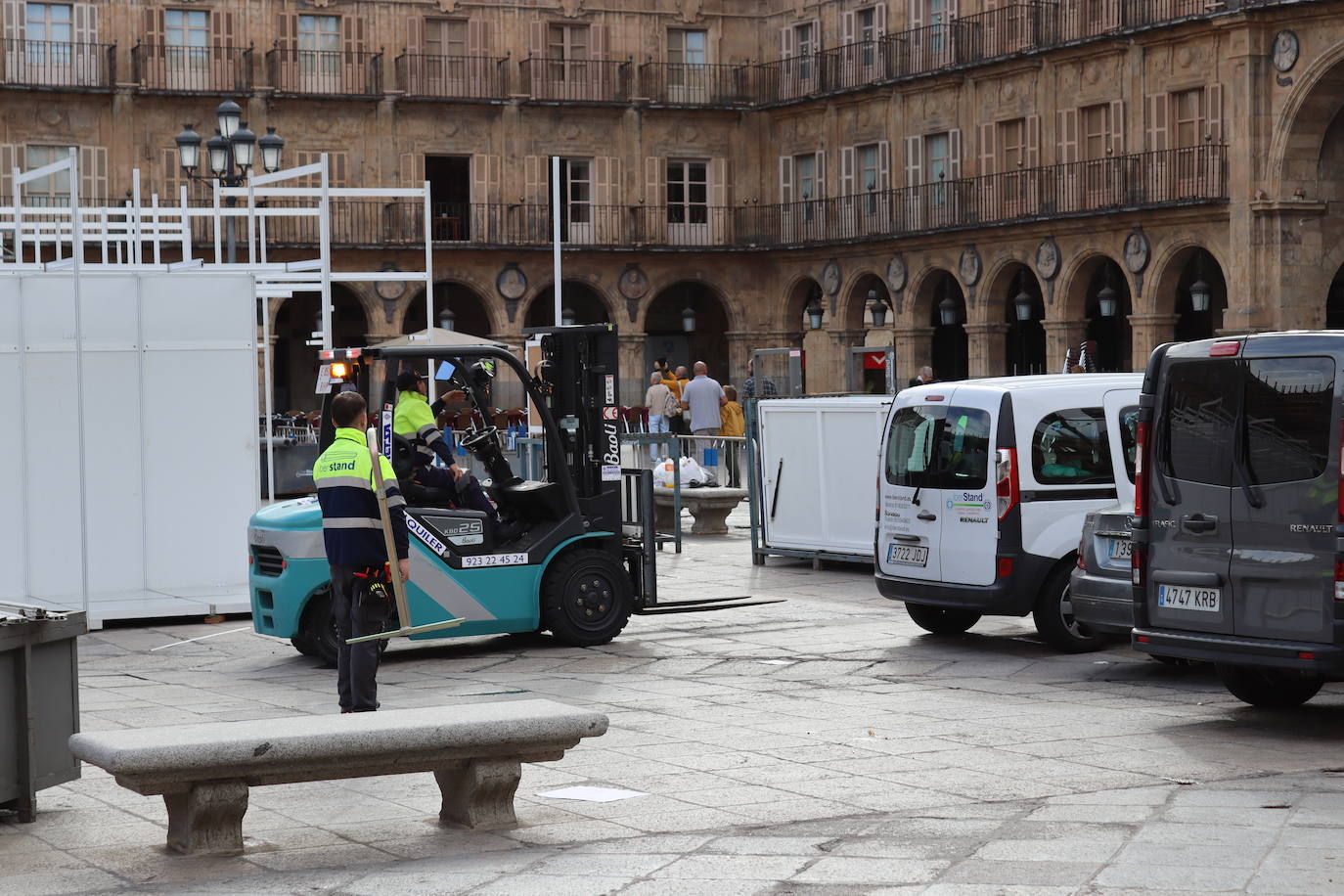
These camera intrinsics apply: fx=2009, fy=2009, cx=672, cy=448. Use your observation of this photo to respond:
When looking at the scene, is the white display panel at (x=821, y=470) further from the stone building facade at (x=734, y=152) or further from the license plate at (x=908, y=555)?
the stone building facade at (x=734, y=152)

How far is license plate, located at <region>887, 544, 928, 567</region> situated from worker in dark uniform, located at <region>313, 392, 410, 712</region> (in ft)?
14.0

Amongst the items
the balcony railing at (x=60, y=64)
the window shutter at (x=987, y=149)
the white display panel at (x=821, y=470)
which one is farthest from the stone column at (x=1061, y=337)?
the white display panel at (x=821, y=470)

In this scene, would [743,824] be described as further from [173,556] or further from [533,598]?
[173,556]

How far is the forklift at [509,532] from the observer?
11.9 m

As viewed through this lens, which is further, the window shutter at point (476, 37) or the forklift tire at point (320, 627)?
the window shutter at point (476, 37)

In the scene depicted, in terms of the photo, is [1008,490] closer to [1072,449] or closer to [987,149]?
[1072,449]

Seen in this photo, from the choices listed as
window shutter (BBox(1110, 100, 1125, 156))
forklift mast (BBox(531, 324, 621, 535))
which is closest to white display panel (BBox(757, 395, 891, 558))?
forklift mast (BBox(531, 324, 621, 535))

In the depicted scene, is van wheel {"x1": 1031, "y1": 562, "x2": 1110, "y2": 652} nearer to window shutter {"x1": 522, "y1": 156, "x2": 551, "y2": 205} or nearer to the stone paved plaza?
the stone paved plaza

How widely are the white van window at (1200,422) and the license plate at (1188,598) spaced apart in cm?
50

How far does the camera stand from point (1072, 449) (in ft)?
40.4

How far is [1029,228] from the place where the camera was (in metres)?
37.5

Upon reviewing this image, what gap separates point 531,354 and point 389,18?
27.9 m

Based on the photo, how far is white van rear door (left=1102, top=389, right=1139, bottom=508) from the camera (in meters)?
12.4

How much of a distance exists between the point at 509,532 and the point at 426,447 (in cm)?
75
